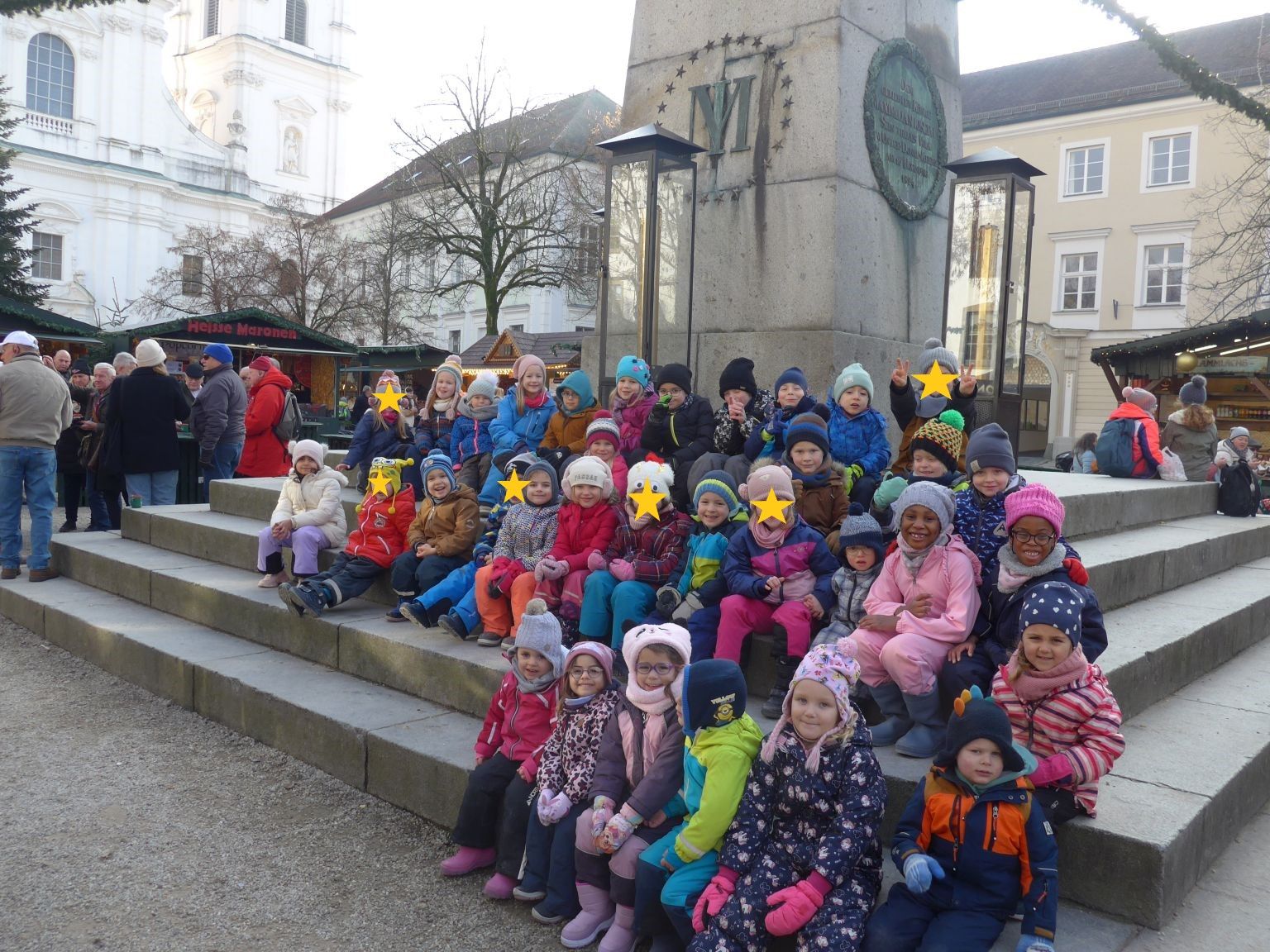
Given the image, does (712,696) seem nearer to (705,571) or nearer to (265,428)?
(705,571)

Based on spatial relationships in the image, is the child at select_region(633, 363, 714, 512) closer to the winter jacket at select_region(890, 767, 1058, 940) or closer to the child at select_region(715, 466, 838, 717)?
the child at select_region(715, 466, 838, 717)

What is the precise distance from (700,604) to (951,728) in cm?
178

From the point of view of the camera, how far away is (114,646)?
23.5ft

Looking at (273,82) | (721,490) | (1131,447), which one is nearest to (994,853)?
(721,490)

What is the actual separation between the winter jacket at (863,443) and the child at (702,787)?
8.05 ft

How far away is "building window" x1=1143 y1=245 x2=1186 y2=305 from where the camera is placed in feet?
105

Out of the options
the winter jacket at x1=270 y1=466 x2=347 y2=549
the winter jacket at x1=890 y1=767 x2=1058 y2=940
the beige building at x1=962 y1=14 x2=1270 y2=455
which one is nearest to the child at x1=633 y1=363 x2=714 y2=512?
the winter jacket at x1=270 y1=466 x2=347 y2=549

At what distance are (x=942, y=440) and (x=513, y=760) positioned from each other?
283 cm

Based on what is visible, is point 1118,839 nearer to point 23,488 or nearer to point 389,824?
point 389,824

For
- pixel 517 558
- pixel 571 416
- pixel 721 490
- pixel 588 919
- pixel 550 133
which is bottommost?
pixel 588 919

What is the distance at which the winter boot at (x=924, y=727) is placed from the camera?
159 inches

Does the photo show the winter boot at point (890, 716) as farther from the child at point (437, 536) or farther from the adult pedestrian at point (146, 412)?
the adult pedestrian at point (146, 412)

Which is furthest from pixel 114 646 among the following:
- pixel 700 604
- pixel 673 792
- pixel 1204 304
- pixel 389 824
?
pixel 1204 304

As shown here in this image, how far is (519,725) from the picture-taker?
14.2 feet
